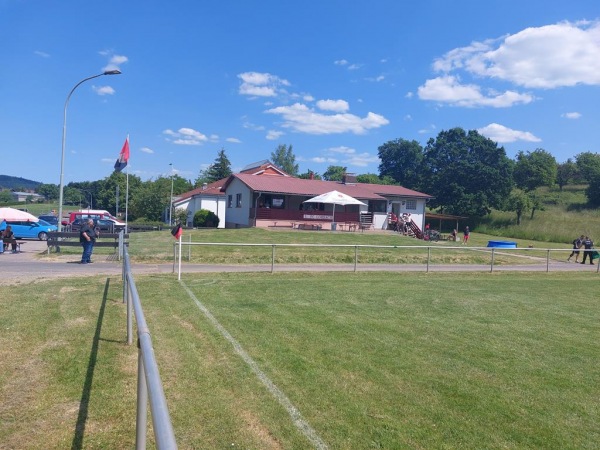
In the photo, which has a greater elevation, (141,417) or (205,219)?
(205,219)

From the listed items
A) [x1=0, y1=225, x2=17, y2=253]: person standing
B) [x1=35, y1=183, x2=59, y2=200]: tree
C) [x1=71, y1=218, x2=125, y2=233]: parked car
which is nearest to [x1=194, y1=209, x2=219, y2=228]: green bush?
[x1=71, y1=218, x2=125, y2=233]: parked car

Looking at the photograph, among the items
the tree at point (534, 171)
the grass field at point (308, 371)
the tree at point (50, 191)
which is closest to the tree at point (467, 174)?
the tree at point (534, 171)

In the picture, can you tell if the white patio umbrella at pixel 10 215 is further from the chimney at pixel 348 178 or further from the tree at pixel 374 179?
the tree at pixel 374 179

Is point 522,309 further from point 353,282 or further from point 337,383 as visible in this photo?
point 337,383

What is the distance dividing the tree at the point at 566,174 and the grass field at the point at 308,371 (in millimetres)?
89360

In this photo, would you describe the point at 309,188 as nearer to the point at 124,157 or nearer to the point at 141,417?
the point at 124,157

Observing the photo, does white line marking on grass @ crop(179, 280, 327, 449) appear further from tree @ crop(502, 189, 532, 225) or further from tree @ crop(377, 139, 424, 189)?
tree @ crop(377, 139, 424, 189)

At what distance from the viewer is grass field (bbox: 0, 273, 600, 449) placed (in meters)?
4.41

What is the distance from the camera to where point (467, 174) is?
6253 cm

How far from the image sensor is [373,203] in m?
41.2

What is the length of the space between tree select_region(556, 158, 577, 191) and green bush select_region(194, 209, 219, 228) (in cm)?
7244

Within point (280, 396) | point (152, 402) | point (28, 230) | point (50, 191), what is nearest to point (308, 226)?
point (28, 230)

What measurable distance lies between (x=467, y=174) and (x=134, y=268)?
179ft

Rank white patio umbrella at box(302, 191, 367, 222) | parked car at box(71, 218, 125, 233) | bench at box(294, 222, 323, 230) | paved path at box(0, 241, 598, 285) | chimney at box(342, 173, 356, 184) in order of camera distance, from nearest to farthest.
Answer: paved path at box(0, 241, 598, 285) → parked car at box(71, 218, 125, 233) → white patio umbrella at box(302, 191, 367, 222) → bench at box(294, 222, 323, 230) → chimney at box(342, 173, 356, 184)
